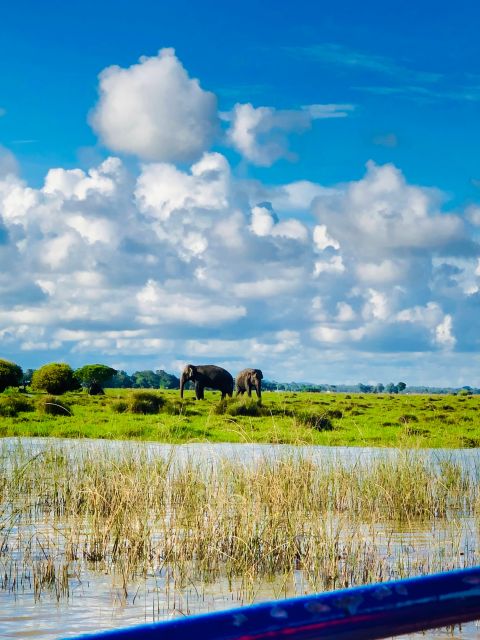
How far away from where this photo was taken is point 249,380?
50.6m

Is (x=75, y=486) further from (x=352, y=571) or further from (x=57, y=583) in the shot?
(x=352, y=571)

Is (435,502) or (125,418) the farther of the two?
(125,418)

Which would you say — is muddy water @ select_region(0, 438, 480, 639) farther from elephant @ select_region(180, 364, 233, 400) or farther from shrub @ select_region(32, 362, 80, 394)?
shrub @ select_region(32, 362, 80, 394)

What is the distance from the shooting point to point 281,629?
1.39 m

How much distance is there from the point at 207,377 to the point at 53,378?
8.78 metres

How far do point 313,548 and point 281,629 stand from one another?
7.45 m

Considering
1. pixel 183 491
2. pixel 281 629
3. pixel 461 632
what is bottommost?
pixel 461 632

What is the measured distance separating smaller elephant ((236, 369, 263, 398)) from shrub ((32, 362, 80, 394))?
1018cm

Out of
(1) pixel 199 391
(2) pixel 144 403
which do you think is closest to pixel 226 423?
(2) pixel 144 403

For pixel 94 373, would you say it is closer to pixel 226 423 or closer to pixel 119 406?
pixel 119 406

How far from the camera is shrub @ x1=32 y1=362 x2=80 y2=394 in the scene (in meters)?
48.2

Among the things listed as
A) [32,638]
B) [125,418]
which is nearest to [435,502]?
[32,638]

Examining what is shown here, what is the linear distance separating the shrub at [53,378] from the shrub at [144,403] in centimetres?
1457

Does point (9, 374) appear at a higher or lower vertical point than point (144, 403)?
higher
